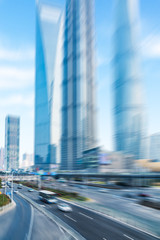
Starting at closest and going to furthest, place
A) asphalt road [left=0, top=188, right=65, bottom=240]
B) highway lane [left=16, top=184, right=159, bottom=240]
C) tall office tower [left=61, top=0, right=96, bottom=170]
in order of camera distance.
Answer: asphalt road [left=0, top=188, right=65, bottom=240] → highway lane [left=16, top=184, right=159, bottom=240] → tall office tower [left=61, top=0, right=96, bottom=170]

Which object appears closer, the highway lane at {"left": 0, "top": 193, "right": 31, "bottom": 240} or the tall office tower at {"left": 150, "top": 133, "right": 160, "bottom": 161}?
the highway lane at {"left": 0, "top": 193, "right": 31, "bottom": 240}

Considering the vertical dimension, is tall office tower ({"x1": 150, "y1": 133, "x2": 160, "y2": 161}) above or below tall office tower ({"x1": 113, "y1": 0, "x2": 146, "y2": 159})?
below

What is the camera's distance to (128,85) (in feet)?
352

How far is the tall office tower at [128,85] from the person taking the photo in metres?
103

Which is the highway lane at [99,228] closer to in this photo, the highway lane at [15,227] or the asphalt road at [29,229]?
the asphalt road at [29,229]

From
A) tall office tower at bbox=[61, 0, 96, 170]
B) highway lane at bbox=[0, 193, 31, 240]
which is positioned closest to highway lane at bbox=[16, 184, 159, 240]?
highway lane at bbox=[0, 193, 31, 240]

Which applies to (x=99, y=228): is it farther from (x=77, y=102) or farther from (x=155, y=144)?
(x=77, y=102)

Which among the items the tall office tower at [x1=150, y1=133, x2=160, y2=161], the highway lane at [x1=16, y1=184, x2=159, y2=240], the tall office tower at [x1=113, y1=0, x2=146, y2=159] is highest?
the tall office tower at [x1=113, y1=0, x2=146, y2=159]

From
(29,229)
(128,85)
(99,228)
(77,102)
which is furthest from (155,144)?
(77,102)

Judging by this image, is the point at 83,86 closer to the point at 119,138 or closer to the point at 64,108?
the point at 64,108

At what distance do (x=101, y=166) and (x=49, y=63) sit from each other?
116031 millimetres

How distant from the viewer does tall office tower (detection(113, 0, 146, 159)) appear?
103m

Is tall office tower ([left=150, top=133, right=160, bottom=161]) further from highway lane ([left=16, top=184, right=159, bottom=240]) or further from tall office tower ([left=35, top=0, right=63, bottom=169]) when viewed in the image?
tall office tower ([left=35, top=0, right=63, bottom=169])

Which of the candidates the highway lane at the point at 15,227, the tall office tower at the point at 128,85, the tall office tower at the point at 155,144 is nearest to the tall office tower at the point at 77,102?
the tall office tower at the point at 128,85
